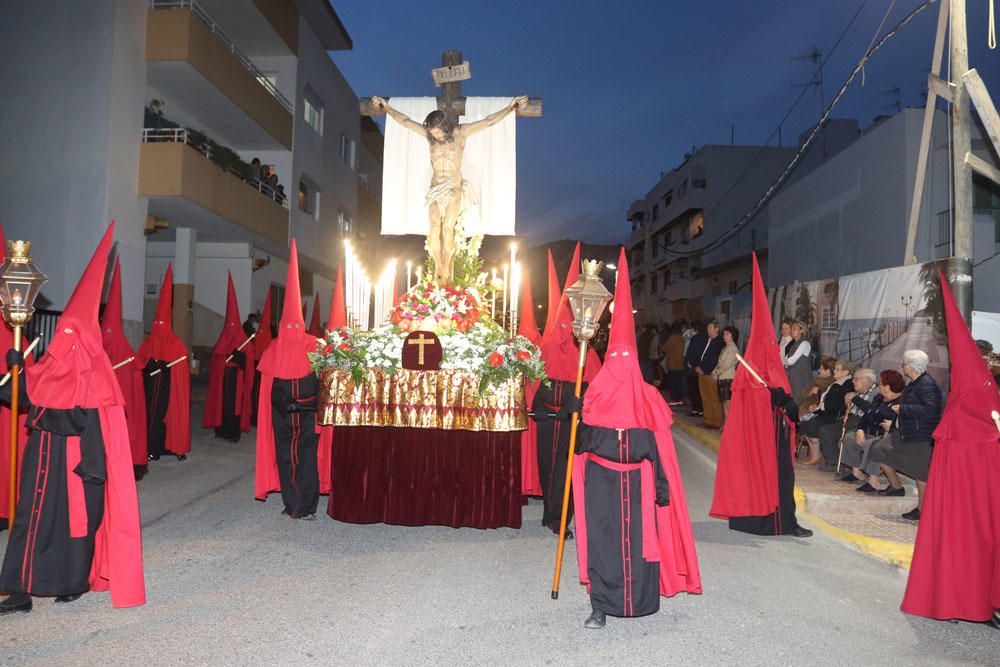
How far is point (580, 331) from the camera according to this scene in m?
5.08

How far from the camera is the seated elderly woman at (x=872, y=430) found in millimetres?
7570

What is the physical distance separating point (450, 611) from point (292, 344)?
11.4 feet

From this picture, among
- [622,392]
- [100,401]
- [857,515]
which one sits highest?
[622,392]

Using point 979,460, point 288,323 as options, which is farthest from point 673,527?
point 288,323

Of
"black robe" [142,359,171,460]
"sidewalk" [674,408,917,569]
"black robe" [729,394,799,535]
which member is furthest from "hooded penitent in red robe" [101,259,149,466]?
"sidewalk" [674,408,917,569]

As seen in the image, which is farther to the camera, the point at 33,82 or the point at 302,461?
the point at 33,82

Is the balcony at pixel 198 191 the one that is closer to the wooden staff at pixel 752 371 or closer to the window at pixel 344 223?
the window at pixel 344 223

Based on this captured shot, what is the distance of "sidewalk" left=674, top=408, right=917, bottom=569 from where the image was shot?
6.07 metres

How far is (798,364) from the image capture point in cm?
1044

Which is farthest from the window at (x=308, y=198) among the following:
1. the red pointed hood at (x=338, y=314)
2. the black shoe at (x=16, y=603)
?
the black shoe at (x=16, y=603)

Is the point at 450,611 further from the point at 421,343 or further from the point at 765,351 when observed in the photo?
the point at 765,351

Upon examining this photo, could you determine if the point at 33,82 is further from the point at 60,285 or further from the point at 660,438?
the point at 660,438

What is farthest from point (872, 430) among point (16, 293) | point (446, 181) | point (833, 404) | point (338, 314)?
point (16, 293)

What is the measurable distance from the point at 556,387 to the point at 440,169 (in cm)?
329
